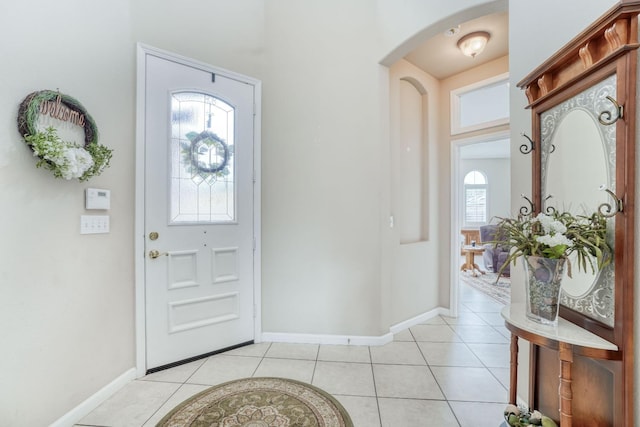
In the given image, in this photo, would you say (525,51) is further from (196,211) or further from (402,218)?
(196,211)

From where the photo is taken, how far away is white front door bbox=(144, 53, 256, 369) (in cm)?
231

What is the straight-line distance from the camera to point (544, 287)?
1.27 m

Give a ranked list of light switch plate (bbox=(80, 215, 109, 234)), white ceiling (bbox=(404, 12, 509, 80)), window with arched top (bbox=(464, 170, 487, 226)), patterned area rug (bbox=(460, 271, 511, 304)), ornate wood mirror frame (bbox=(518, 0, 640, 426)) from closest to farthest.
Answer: ornate wood mirror frame (bbox=(518, 0, 640, 426)), light switch plate (bbox=(80, 215, 109, 234)), white ceiling (bbox=(404, 12, 509, 80)), patterned area rug (bbox=(460, 271, 511, 304)), window with arched top (bbox=(464, 170, 487, 226))

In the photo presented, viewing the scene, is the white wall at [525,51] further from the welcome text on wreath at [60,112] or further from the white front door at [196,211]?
the welcome text on wreath at [60,112]

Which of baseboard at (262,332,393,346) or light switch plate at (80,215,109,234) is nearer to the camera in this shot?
light switch plate at (80,215,109,234)

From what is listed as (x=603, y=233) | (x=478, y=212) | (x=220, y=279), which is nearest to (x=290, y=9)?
(x=220, y=279)

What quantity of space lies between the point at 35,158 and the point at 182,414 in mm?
1696

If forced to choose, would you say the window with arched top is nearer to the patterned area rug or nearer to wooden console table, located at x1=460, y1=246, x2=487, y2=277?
wooden console table, located at x1=460, y1=246, x2=487, y2=277

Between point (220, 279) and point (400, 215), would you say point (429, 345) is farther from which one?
point (220, 279)

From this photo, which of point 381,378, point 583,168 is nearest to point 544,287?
point 583,168

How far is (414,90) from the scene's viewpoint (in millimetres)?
3539

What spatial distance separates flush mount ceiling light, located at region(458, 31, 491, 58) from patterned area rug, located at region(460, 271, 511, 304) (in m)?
2.99

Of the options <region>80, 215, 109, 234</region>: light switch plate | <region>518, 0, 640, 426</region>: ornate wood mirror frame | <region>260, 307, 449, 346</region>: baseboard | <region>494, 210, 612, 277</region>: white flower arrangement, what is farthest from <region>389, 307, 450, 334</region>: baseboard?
<region>80, 215, 109, 234</region>: light switch plate

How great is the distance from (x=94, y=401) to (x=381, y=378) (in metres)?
1.95
